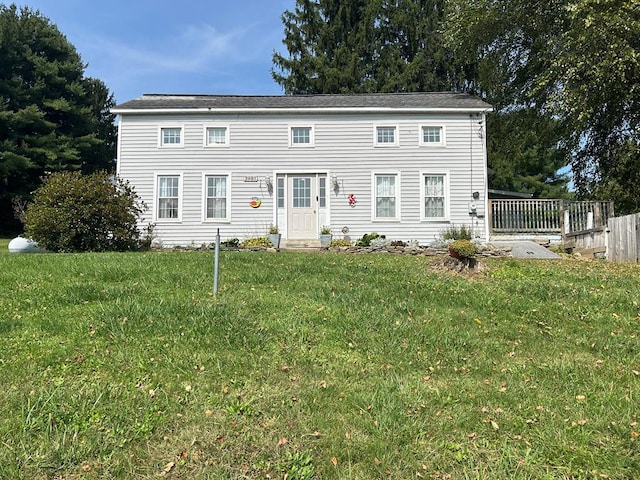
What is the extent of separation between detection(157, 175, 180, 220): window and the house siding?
20cm

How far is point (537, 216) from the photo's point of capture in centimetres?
1516

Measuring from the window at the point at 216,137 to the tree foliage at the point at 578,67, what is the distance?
9142mm

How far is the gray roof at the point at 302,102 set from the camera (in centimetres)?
1520

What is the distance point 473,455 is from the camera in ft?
7.93

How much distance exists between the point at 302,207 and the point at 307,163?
4.95ft

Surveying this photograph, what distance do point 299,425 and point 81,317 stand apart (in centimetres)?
283

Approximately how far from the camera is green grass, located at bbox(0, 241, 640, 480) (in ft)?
7.82

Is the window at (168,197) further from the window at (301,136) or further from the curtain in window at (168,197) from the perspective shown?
the window at (301,136)

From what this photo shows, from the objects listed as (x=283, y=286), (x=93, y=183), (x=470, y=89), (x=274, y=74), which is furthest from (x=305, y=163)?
(x=470, y=89)

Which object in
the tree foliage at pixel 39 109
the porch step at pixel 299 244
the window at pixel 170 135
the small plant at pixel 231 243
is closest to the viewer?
the small plant at pixel 231 243

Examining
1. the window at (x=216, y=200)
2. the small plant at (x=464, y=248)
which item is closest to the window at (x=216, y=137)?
A: the window at (x=216, y=200)

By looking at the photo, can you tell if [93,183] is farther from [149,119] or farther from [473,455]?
[473,455]

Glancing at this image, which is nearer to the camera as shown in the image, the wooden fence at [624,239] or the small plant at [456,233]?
the wooden fence at [624,239]

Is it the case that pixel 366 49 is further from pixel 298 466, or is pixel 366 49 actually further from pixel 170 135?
pixel 298 466
